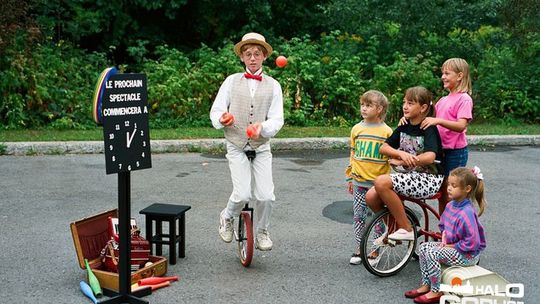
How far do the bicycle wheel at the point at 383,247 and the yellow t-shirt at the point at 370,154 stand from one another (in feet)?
1.16

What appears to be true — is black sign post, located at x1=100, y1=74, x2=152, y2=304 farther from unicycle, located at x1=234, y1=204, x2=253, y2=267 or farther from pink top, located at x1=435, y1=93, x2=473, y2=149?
pink top, located at x1=435, y1=93, x2=473, y2=149

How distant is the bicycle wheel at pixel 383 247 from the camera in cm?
573

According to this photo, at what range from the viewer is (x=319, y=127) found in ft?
46.6

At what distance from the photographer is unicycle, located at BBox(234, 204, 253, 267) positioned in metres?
5.88

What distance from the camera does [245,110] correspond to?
19.6 ft

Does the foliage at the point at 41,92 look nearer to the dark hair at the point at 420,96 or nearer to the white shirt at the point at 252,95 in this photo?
the white shirt at the point at 252,95

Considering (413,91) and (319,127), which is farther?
(319,127)

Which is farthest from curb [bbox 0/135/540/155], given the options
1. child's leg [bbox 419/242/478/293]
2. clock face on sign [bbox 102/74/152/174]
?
child's leg [bbox 419/242/478/293]

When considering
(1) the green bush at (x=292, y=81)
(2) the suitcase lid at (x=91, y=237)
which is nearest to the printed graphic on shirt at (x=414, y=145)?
(2) the suitcase lid at (x=91, y=237)

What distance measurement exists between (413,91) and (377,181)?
0.80 metres

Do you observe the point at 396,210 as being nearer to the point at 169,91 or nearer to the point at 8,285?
the point at 8,285

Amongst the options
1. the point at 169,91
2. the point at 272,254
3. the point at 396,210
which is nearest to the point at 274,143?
the point at 169,91
